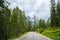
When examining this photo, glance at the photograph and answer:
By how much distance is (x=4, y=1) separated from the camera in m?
22.9

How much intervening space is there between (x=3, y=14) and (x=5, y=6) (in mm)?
1027

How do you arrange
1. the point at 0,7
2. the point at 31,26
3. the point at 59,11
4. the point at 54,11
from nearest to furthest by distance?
the point at 0,7 < the point at 59,11 < the point at 54,11 < the point at 31,26

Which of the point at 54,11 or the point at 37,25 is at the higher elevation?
the point at 54,11

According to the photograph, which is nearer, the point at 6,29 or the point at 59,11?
the point at 6,29

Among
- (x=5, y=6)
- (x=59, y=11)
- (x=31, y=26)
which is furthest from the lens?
(x=31, y=26)

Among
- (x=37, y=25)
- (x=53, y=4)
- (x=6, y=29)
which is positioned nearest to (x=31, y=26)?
(x=37, y=25)

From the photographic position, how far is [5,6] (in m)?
23.3

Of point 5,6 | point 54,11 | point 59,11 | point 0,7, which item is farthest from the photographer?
point 54,11

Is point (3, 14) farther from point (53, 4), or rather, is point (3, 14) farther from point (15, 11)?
point (53, 4)

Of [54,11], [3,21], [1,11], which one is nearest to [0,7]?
[1,11]

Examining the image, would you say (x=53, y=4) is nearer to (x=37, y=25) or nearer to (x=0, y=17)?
(x=37, y=25)

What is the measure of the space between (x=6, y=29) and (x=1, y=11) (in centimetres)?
337

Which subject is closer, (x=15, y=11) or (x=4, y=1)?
(x=4, y=1)

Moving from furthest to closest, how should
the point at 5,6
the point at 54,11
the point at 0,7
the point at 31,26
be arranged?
the point at 31,26 → the point at 54,11 → the point at 5,6 → the point at 0,7
